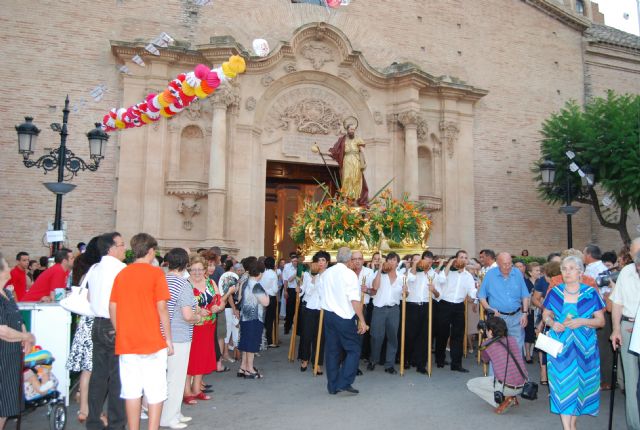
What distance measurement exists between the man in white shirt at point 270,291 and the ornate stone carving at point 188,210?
18.7 ft

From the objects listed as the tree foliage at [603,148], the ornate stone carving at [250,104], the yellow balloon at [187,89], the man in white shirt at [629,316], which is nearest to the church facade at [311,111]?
the ornate stone carving at [250,104]

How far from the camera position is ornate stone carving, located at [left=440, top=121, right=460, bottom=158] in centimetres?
2042

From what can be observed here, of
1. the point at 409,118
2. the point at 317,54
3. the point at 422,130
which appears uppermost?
the point at 317,54

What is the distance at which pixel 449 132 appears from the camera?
20.5 m

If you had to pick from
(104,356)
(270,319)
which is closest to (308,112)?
(270,319)

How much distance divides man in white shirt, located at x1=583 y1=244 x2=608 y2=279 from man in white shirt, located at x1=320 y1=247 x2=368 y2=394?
11.7 ft

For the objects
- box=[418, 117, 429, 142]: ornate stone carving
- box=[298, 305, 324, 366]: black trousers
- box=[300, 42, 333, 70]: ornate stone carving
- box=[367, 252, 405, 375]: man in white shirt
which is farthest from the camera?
box=[418, 117, 429, 142]: ornate stone carving

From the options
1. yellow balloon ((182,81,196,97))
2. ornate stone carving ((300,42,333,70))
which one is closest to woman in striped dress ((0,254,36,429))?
yellow balloon ((182,81,196,97))

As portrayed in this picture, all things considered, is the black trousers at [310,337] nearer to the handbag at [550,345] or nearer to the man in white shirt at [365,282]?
the man in white shirt at [365,282]

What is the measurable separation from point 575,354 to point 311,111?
579 inches

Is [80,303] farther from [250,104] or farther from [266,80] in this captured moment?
[266,80]

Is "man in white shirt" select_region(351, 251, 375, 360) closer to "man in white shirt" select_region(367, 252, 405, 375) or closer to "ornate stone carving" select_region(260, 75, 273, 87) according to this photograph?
"man in white shirt" select_region(367, 252, 405, 375)

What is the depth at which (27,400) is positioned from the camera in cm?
582

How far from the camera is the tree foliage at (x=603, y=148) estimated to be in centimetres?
1823
